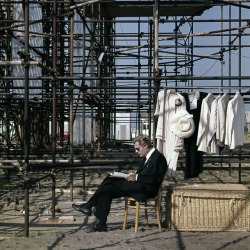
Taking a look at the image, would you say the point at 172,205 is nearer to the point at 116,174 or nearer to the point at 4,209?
the point at 116,174

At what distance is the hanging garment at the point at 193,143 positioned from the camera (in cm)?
718

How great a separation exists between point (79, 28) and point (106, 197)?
779cm

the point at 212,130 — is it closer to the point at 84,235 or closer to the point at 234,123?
the point at 234,123

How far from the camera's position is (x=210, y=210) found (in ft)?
22.2

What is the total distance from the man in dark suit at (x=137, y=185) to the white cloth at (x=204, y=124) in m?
0.58

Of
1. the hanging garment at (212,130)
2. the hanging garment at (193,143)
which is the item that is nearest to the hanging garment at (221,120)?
the hanging garment at (212,130)

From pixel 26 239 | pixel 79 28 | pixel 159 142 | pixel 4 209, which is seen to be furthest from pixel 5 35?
pixel 26 239

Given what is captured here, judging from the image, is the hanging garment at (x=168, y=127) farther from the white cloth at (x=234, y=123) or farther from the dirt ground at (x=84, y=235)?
the dirt ground at (x=84, y=235)

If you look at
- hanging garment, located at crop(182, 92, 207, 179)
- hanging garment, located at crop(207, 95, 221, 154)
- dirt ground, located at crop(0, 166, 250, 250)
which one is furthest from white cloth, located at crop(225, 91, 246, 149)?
dirt ground, located at crop(0, 166, 250, 250)

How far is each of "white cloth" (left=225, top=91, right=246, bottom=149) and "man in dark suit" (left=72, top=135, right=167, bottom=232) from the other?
3.15 feet

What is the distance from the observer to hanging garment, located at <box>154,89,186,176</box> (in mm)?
7117

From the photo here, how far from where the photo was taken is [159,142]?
719 cm

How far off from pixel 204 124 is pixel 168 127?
487mm

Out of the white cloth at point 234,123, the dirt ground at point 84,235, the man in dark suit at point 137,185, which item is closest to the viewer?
the dirt ground at point 84,235
